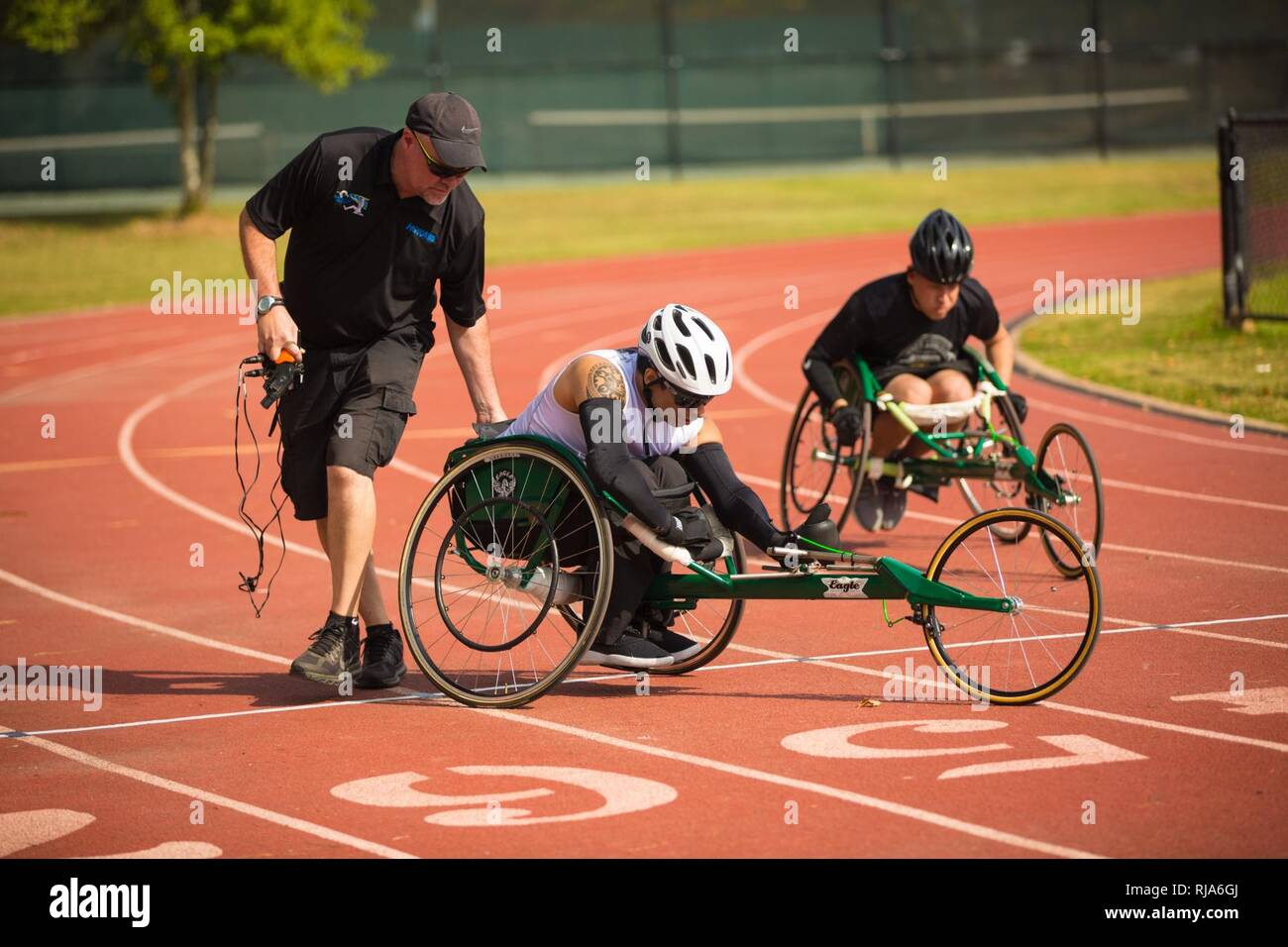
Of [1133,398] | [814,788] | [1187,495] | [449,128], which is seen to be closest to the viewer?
[814,788]

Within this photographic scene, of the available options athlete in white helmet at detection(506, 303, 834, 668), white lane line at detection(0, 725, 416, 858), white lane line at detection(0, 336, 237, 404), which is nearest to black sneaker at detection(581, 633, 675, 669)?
athlete in white helmet at detection(506, 303, 834, 668)

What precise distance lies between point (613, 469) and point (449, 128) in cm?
135

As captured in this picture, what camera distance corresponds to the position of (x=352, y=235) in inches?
275

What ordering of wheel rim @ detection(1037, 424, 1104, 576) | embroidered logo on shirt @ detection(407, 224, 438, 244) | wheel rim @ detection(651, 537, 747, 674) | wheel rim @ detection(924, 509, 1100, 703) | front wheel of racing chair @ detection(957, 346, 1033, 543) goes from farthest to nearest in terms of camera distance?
front wheel of racing chair @ detection(957, 346, 1033, 543)
wheel rim @ detection(1037, 424, 1104, 576)
wheel rim @ detection(651, 537, 747, 674)
embroidered logo on shirt @ detection(407, 224, 438, 244)
wheel rim @ detection(924, 509, 1100, 703)

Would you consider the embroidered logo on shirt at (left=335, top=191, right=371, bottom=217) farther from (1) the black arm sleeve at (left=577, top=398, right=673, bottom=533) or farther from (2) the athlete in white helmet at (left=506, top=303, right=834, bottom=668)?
(1) the black arm sleeve at (left=577, top=398, right=673, bottom=533)

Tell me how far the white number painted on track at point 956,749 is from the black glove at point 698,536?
0.80 metres

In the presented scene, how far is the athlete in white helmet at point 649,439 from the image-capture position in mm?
6699

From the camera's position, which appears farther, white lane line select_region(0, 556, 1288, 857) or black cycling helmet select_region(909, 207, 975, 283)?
black cycling helmet select_region(909, 207, 975, 283)

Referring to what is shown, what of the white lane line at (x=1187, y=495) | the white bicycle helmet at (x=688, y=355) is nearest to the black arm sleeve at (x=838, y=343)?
the white lane line at (x=1187, y=495)

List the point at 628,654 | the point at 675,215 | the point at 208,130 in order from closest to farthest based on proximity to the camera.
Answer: the point at 628,654
the point at 208,130
the point at 675,215

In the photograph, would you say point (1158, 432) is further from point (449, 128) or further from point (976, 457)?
point (449, 128)

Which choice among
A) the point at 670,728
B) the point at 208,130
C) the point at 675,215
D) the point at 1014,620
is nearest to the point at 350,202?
the point at 670,728

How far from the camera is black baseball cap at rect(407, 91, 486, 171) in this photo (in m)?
6.68

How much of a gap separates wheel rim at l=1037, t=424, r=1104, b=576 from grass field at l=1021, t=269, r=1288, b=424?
442 centimetres
